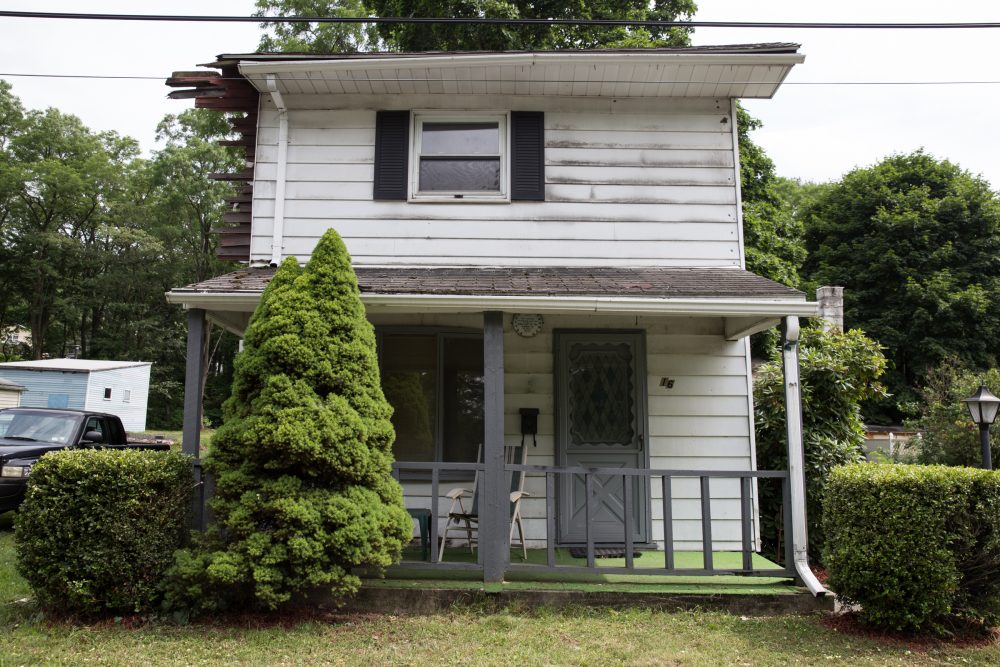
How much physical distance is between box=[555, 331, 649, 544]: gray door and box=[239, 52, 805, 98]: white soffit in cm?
256

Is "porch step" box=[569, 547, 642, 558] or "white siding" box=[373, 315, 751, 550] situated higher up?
"white siding" box=[373, 315, 751, 550]

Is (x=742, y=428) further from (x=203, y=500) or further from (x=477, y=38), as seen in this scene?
(x=477, y=38)

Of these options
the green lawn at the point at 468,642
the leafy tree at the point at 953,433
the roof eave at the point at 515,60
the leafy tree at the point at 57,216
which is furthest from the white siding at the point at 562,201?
the leafy tree at the point at 57,216

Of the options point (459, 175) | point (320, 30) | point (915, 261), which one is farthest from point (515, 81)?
point (915, 261)

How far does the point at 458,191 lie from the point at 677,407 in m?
3.15

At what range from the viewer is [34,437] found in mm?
8570

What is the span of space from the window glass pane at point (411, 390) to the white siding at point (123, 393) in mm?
15461

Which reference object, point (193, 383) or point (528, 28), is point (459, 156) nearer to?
point (193, 383)

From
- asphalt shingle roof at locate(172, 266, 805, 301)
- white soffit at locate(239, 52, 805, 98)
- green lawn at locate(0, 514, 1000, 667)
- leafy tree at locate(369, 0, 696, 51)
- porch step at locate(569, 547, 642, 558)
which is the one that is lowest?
green lawn at locate(0, 514, 1000, 667)

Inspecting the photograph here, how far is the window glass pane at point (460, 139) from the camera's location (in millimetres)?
7246

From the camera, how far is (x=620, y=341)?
6953 mm

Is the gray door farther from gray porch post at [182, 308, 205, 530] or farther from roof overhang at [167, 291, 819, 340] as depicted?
gray porch post at [182, 308, 205, 530]

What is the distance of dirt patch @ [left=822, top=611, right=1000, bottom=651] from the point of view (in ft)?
15.2

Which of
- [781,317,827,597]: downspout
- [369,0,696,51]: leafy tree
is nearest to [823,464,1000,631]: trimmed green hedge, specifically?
[781,317,827,597]: downspout
